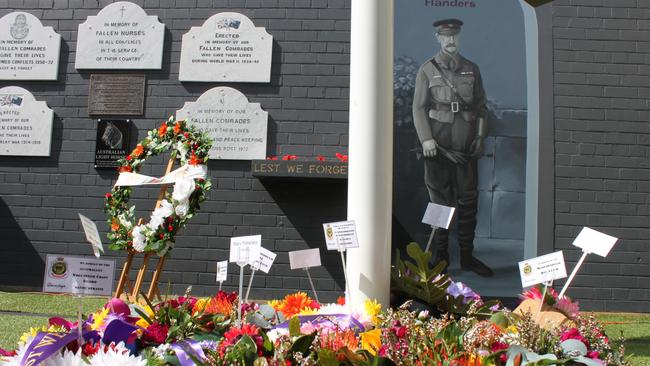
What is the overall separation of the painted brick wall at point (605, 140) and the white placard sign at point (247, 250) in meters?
4.68

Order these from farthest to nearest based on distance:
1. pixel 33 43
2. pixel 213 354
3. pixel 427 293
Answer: pixel 33 43 → pixel 427 293 → pixel 213 354

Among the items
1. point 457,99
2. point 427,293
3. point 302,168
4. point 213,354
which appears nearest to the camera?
point 213,354

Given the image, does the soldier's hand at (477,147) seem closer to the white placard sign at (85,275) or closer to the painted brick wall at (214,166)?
the painted brick wall at (214,166)

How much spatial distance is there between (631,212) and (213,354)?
19.1 ft

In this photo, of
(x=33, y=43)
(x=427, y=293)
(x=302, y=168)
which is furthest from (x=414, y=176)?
(x=33, y=43)

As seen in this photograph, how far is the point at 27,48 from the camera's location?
23.0 feet

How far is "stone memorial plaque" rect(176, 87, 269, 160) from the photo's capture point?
659 centimetres

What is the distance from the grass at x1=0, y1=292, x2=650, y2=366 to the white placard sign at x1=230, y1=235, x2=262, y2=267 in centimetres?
192

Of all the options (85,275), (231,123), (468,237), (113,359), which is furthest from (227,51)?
(113,359)

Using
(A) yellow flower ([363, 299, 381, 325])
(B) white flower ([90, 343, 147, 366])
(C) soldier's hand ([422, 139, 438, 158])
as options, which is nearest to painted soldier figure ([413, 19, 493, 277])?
(C) soldier's hand ([422, 139, 438, 158])

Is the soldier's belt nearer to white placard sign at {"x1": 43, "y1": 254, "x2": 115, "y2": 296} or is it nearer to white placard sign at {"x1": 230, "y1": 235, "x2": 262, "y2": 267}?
white placard sign at {"x1": 230, "y1": 235, "x2": 262, "y2": 267}

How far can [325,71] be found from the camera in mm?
6695

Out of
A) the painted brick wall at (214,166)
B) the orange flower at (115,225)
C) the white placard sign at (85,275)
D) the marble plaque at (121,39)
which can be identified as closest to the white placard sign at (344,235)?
the white placard sign at (85,275)

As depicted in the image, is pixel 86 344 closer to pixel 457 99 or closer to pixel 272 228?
pixel 272 228
